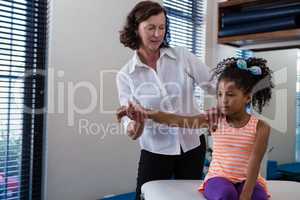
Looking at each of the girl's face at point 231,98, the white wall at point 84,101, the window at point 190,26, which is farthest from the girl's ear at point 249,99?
the window at point 190,26

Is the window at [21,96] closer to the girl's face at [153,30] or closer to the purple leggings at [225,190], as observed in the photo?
the girl's face at [153,30]

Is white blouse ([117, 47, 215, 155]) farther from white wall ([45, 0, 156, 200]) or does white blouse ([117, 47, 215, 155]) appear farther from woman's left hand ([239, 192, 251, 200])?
white wall ([45, 0, 156, 200])

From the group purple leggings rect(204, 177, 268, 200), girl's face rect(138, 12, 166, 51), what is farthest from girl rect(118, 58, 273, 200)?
girl's face rect(138, 12, 166, 51)

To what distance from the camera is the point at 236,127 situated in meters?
1.23

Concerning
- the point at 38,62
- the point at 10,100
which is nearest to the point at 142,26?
the point at 38,62

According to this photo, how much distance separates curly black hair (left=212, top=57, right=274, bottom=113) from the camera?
4.00ft

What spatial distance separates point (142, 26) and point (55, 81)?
1.97 feet

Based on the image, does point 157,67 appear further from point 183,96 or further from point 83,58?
point 83,58

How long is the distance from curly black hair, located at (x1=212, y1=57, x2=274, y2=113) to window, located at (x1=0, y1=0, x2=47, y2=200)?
2.93 feet

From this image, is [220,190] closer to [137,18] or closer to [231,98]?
[231,98]

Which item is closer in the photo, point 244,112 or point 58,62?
point 244,112

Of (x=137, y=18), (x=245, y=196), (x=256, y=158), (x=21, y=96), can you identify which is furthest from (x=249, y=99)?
(x=21, y=96)

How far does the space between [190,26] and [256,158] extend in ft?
5.20

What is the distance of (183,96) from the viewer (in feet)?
4.57
